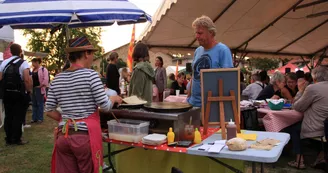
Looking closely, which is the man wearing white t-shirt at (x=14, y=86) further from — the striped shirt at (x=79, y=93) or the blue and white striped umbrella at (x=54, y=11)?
the striped shirt at (x=79, y=93)

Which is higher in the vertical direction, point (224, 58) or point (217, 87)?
point (224, 58)

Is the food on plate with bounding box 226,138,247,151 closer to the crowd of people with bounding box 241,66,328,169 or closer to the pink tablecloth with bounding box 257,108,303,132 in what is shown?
the crowd of people with bounding box 241,66,328,169

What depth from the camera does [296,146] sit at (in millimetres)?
4379

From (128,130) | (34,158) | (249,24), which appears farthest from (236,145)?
(249,24)

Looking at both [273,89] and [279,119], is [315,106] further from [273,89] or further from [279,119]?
[273,89]

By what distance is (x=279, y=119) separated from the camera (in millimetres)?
4363

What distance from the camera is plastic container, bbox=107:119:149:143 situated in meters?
2.61

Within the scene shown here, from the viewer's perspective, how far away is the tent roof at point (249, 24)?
6.17m

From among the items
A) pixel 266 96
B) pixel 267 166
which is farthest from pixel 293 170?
pixel 266 96

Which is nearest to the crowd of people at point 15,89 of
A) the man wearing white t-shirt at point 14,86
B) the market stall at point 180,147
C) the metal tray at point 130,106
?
the man wearing white t-shirt at point 14,86

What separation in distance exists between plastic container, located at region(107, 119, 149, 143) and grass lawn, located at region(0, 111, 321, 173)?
2139 millimetres

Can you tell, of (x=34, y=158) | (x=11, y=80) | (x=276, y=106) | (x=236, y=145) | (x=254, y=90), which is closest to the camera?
(x=236, y=145)

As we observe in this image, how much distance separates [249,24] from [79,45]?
18.3 feet

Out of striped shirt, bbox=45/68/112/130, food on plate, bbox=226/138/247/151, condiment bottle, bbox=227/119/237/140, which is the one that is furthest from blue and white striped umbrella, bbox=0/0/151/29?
food on plate, bbox=226/138/247/151
